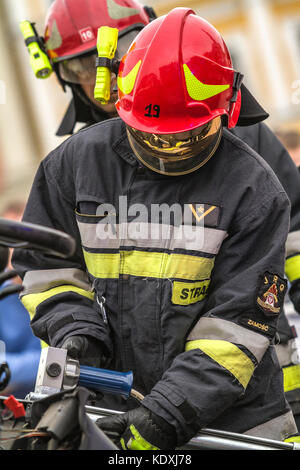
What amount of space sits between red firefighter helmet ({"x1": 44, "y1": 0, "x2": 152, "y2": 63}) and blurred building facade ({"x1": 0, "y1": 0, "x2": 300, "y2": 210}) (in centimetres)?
1099

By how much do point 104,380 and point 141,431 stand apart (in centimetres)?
19

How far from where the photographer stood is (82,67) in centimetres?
378

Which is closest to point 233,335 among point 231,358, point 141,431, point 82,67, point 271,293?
point 231,358

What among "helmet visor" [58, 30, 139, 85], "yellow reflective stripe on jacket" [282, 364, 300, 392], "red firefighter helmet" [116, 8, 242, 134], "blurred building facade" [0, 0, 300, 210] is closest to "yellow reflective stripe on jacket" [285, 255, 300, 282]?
"yellow reflective stripe on jacket" [282, 364, 300, 392]

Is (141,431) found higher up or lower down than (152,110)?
lower down

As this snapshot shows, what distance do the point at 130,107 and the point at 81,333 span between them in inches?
30.3

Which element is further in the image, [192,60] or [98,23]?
[98,23]

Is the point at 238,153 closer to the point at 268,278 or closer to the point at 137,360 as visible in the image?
the point at 268,278

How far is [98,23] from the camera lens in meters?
3.80

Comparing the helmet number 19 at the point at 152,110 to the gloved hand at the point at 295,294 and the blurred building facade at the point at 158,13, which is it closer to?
the gloved hand at the point at 295,294

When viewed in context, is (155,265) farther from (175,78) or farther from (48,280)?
(175,78)

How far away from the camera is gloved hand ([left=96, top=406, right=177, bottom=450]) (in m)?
2.32

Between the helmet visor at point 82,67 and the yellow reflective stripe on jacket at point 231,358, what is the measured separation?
65.9 inches

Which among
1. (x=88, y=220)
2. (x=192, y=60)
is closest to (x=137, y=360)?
(x=88, y=220)
